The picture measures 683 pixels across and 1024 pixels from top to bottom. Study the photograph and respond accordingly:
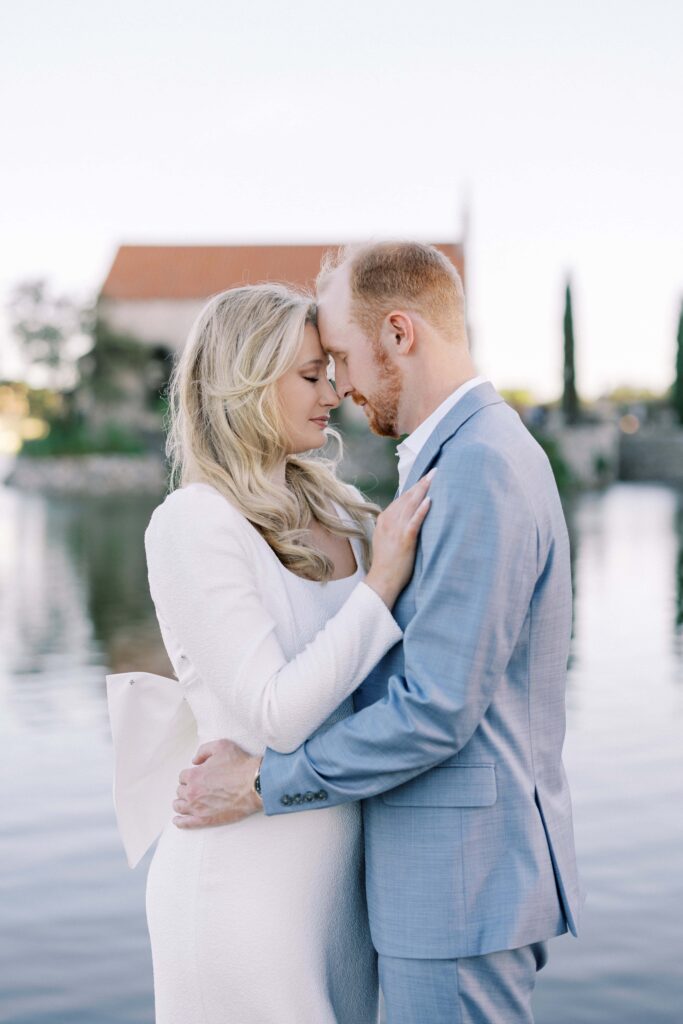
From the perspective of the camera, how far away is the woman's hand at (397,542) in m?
1.99

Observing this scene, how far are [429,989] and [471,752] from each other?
0.35m

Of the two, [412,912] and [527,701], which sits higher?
[527,701]

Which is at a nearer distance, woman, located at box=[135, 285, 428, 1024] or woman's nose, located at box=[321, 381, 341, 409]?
woman, located at box=[135, 285, 428, 1024]

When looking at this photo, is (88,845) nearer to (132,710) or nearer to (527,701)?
(132,710)

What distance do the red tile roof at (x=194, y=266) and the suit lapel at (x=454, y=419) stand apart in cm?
4567

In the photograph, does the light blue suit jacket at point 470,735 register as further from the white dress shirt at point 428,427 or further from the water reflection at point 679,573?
the water reflection at point 679,573

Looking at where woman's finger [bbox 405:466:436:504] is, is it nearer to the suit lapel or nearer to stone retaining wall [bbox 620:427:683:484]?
the suit lapel

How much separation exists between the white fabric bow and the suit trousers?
1.90 ft

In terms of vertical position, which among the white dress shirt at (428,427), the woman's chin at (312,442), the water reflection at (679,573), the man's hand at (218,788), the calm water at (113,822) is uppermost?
the white dress shirt at (428,427)

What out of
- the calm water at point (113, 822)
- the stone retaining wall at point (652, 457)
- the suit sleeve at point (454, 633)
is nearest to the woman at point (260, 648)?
the suit sleeve at point (454, 633)

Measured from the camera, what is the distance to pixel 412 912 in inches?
75.9

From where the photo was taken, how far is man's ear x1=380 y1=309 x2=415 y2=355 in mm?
2018

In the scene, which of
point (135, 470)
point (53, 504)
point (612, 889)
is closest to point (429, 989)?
point (612, 889)

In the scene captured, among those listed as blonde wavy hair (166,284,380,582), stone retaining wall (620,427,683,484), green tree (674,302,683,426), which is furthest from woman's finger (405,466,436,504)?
stone retaining wall (620,427,683,484)
